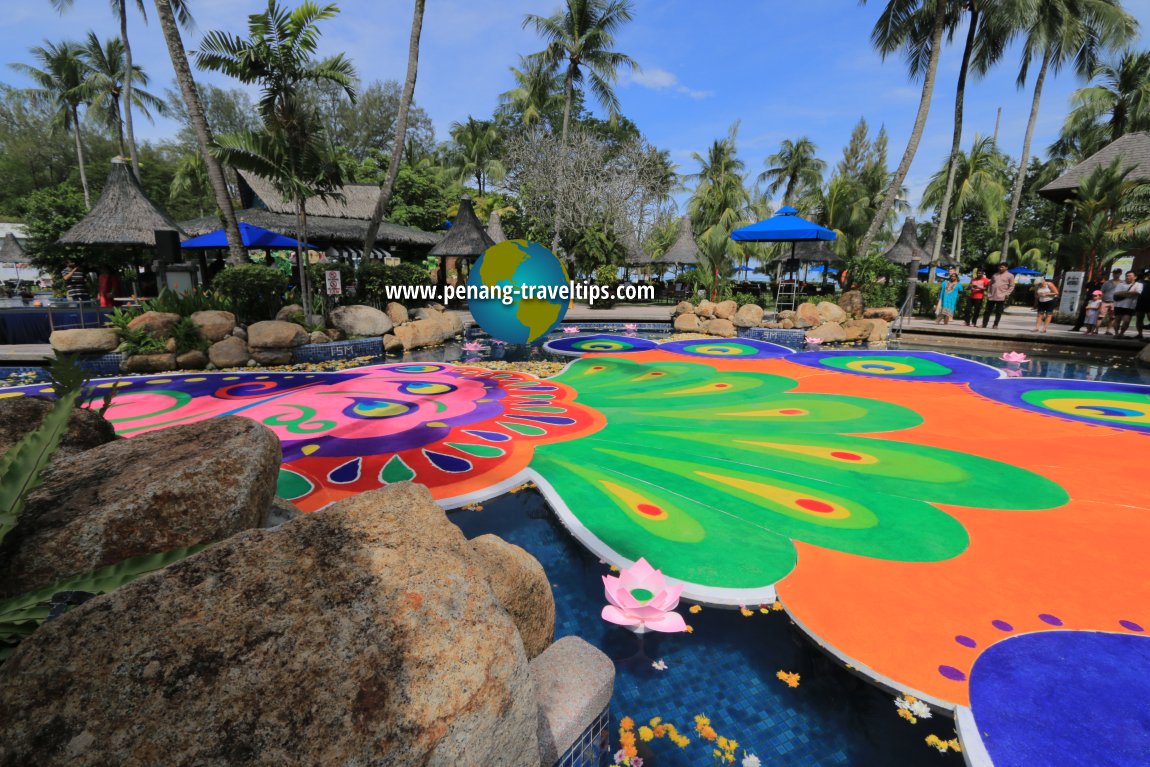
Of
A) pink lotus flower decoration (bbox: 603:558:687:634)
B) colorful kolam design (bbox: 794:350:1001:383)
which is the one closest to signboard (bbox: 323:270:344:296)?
colorful kolam design (bbox: 794:350:1001:383)

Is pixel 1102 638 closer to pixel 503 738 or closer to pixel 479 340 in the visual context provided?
pixel 503 738

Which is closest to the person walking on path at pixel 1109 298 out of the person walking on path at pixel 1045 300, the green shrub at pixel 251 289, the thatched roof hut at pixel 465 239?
the person walking on path at pixel 1045 300

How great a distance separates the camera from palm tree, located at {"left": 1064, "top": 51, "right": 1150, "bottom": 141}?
2517 cm

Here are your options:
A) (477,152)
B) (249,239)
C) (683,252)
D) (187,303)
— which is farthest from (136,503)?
(477,152)

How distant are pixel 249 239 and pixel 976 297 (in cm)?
2440

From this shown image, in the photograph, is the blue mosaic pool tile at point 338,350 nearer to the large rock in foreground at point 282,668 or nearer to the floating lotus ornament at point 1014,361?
the large rock in foreground at point 282,668

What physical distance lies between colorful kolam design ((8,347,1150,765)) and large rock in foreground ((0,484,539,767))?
2.15 metres

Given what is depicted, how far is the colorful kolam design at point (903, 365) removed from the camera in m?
9.51

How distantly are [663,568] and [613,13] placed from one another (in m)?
26.6

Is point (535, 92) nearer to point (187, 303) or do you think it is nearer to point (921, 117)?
point (921, 117)

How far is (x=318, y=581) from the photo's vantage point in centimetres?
160

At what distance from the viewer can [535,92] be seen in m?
30.3

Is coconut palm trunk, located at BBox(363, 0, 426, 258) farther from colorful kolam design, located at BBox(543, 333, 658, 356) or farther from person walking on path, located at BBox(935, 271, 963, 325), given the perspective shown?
person walking on path, located at BBox(935, 271, 963, 325)

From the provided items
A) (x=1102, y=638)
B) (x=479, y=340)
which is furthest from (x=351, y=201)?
(x=1102, y=638)
